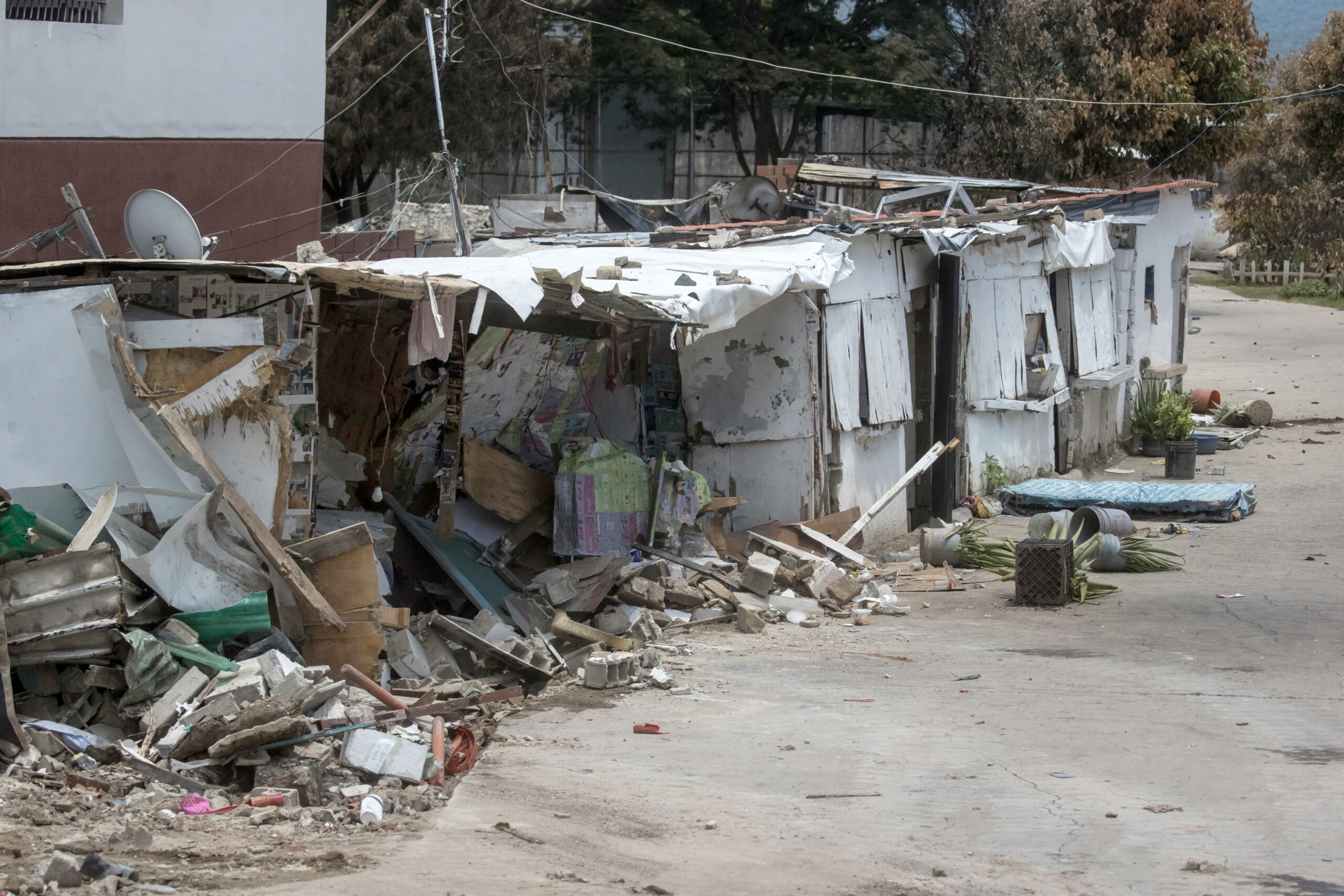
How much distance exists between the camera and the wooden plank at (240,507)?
23.4ft

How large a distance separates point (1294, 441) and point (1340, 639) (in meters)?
9.94

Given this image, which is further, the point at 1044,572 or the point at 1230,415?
the point at 1230,415

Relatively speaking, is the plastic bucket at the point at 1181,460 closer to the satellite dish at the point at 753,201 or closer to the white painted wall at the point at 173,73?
the satellite dish at the point at 753,201

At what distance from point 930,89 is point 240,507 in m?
21.7

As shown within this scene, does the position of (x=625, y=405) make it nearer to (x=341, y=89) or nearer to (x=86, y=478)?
(x=86, y=478)

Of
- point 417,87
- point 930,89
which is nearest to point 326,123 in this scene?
point 417,87

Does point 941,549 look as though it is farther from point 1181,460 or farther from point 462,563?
point 1181,460

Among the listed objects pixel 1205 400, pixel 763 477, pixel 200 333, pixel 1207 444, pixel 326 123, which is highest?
pixel 326 123

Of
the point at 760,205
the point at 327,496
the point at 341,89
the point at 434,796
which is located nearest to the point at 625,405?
the point at 327,496

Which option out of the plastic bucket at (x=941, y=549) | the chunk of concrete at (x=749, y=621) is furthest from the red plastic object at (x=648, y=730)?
the plastic bucket at (x=941, y=549)

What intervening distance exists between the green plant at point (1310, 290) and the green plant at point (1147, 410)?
19.7 m

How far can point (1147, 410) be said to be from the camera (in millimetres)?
18094

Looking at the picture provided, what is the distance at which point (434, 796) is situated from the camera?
6.03 m

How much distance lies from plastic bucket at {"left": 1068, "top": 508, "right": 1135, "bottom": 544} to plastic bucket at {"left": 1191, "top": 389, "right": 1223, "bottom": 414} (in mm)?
8760
